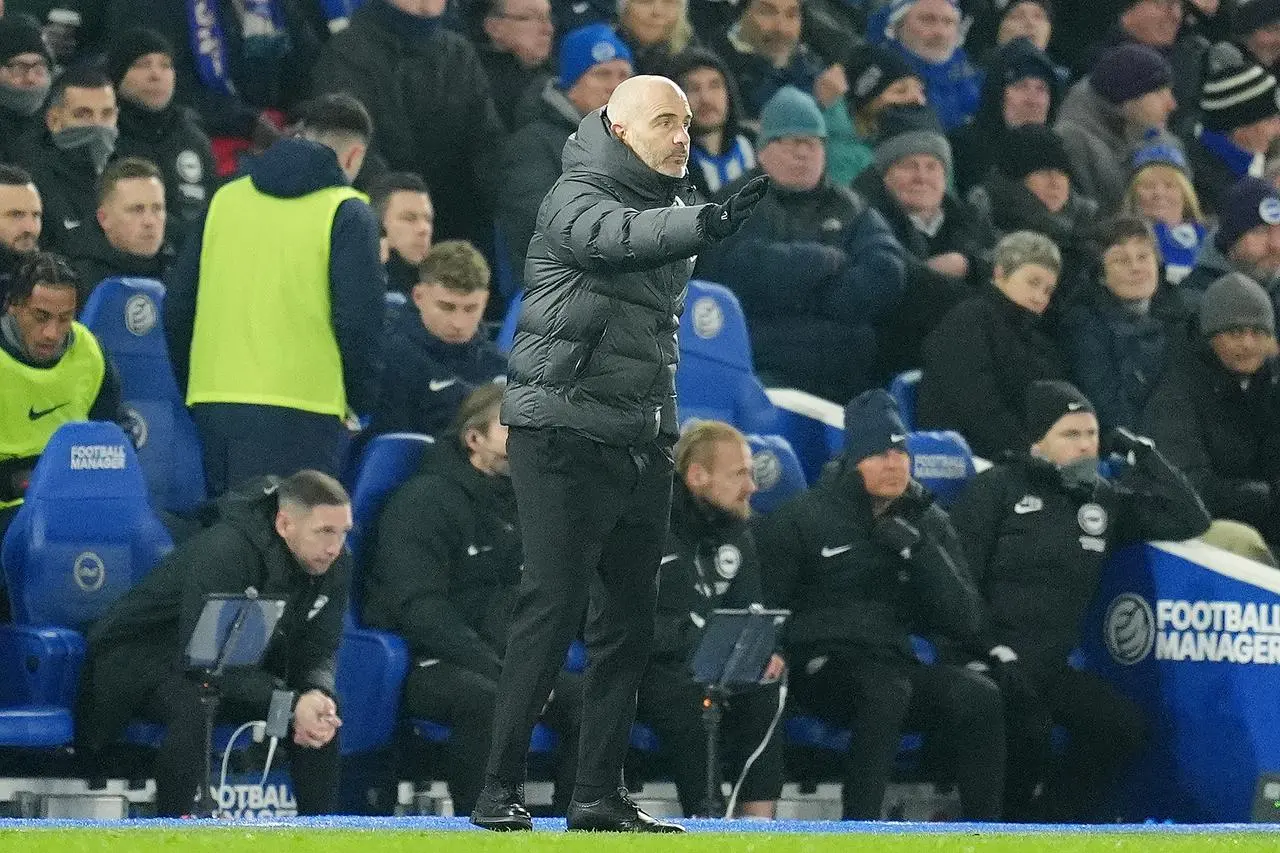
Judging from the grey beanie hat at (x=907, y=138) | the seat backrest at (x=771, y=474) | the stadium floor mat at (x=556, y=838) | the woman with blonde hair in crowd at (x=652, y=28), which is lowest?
the stadium floor mat at (x=556, y=838)

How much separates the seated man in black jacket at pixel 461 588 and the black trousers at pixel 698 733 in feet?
1.09

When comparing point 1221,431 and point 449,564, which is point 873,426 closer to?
point 449,564

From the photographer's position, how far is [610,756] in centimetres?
741

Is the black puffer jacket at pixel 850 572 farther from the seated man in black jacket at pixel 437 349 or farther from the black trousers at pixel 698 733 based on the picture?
the seated man in black jacket at pixel 437 349

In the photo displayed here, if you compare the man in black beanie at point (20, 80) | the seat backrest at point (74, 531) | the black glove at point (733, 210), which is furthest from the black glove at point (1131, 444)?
the black glove at point (733, 210)

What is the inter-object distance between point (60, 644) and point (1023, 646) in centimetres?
388

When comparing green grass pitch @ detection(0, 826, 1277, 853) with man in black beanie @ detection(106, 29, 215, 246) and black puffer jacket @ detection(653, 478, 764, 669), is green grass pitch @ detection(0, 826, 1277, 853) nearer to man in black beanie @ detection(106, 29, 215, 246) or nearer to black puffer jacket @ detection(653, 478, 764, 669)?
black puffer jacket @ detection(653, 478, 764, 669)

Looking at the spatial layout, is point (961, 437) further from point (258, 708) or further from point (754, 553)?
point (258, 708)

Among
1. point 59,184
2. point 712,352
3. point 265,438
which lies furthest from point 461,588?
point 59,184

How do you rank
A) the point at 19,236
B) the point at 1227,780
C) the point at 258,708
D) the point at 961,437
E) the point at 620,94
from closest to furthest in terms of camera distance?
1. the point at 620,94
2. the point at 258,708
3. the point at 19,236
4. the point at 1227,780
5. the point at 961,437

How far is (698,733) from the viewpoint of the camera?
10.3 metres

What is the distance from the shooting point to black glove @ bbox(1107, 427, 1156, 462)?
464 inches

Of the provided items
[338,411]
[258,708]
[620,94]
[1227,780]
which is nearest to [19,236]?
[338,411]

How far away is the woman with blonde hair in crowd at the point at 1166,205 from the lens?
1493 cm
